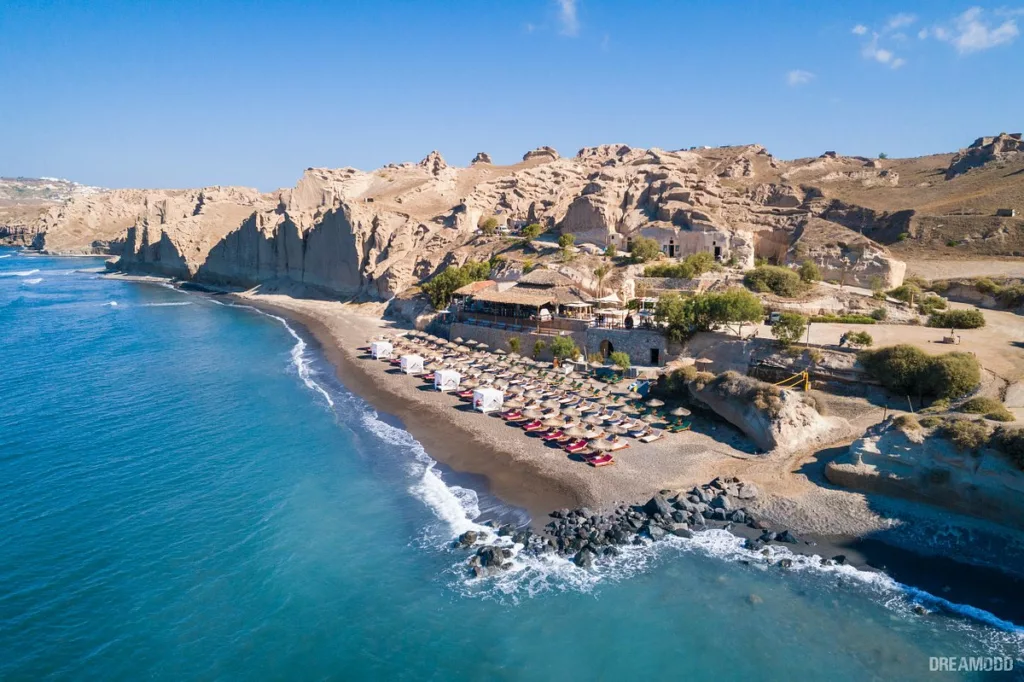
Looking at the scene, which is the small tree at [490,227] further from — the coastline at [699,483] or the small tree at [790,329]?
the small tree at [790,329]

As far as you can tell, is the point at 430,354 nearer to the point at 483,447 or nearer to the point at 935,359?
the point at 483,447

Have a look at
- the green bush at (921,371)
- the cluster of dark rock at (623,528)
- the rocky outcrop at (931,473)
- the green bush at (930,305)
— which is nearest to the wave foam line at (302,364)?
the cluster of dark rock at (623,528)

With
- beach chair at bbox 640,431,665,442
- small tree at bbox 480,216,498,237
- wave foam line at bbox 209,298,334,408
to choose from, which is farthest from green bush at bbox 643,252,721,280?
wave foam line at bbox 209,298,334,408

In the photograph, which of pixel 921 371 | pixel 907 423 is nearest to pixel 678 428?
pixel 907 423

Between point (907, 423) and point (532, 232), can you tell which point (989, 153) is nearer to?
point (532, 232)

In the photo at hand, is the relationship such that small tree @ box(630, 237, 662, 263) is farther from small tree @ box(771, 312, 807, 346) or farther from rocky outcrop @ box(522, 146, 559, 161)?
rocky outcrop @ box(522, 146, 559, 161)

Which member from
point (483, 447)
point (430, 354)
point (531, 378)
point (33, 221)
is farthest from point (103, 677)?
point (33, 221)
